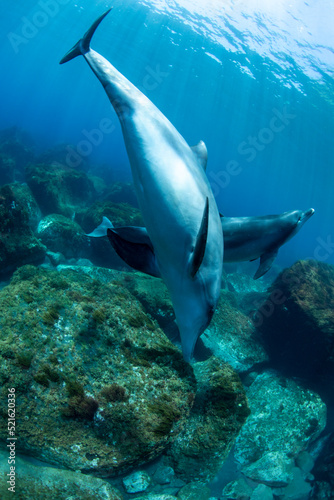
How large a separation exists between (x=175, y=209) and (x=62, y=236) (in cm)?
746

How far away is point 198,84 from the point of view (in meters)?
39.0

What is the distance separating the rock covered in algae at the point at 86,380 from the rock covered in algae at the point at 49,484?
0.13 m

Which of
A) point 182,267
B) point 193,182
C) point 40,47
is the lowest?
point 40,47

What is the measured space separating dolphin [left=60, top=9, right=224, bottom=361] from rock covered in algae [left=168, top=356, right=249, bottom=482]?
2592 millimetres

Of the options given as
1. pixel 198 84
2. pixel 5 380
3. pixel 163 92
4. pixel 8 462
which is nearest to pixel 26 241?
pixel 5 380

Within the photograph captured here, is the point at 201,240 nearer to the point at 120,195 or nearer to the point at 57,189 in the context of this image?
the point at 57,189

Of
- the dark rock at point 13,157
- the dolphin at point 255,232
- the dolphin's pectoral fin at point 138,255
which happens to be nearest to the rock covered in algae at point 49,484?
the dolphin's pectoral fin at point 138,255

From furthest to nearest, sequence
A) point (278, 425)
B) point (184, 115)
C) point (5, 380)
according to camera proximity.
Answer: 1. point (184, 115)
2. point (278, 425)
3. point (5, 380)

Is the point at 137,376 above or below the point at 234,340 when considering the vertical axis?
above

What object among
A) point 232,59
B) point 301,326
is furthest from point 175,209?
point 232,59

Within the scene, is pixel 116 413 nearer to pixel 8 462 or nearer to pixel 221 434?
pixel 8 462

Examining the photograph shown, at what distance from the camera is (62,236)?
853 centimetres

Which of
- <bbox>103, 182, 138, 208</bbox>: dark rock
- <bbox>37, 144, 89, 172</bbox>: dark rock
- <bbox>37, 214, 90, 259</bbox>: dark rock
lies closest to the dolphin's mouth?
<bbox>37, 214, 90, 259</bbox>: dark rock

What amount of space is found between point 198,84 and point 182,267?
148 feet
